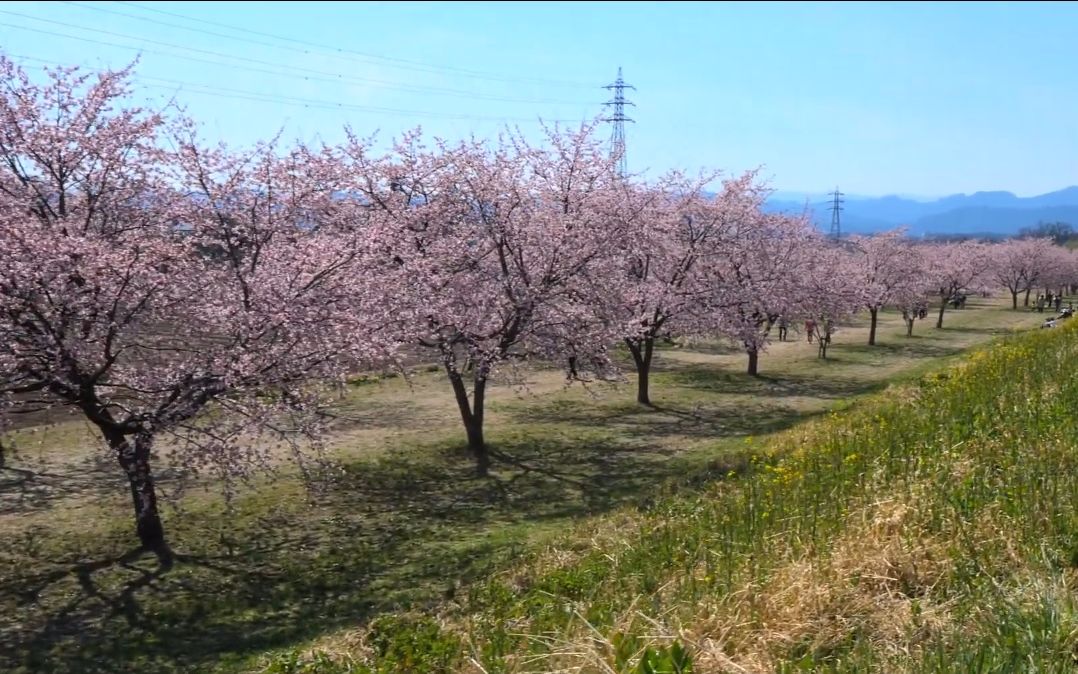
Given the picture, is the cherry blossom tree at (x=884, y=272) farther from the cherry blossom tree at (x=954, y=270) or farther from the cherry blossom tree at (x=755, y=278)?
the cherry blossom tree at (x=755, y=278)

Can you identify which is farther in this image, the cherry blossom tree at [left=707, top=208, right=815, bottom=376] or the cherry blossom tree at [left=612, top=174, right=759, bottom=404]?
the cherry blossom tree at [left=707, top=208, right=815, bottom=376]

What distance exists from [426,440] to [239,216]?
7172mm

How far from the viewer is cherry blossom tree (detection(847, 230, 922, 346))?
4091 centimetres

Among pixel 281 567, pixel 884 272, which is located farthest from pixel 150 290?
→ pixel 884 272

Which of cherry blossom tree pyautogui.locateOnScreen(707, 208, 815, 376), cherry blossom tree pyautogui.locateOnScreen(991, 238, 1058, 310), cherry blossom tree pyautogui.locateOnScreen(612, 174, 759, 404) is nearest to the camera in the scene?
cherry blossom tree pyautogui.locateOnScreen(612, 174, 759, 404)

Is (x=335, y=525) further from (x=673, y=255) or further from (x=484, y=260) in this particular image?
(x=673, y=255)

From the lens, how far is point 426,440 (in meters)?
17.9

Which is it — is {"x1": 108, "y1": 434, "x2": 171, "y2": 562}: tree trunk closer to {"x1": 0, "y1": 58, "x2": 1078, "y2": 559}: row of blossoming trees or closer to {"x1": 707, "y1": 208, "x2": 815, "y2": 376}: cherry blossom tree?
{"x1": 0, "y1": 58, "x2": 1078, "y2": 559}: row of blossoming trees

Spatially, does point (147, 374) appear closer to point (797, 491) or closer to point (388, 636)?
point (388, 636)

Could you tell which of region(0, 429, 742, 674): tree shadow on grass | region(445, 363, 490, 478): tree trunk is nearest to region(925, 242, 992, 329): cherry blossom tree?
region(445, 363, 490, 478): tree trunk

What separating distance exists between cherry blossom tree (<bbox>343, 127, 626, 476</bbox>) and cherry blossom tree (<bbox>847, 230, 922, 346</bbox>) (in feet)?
87.0

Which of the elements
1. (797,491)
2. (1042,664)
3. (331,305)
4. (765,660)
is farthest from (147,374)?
(1042,664)

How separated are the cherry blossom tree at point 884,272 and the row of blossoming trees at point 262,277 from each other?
2235 cm

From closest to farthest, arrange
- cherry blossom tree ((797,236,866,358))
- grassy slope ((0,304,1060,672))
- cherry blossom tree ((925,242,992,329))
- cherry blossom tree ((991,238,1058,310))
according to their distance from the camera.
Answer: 1. grassy slope ((0,304,1060,672))
2. cherry blossom tree ((797,236,866,358))
3. cherry blossom tree ((925,242,992,329))
4. cherry blossom tree ((991,238,1058,310))
